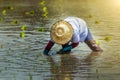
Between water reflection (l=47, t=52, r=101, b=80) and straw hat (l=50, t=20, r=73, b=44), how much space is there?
53cm

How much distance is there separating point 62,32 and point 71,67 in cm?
134

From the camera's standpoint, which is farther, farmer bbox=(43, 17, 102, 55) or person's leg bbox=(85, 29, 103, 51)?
person's leg bbox=(85, 29, 103, 51)

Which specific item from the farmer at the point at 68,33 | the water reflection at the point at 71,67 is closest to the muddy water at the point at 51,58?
the water reflection at the point at 71,67

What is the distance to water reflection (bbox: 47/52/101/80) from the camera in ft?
33.4

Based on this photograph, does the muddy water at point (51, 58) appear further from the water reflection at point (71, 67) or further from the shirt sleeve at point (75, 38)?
the shirt sleeve at point (75, 38)

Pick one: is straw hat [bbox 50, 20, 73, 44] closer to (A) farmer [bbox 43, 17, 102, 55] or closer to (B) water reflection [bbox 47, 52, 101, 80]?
(A) farmer [bbox 43, 17, 102, 55]

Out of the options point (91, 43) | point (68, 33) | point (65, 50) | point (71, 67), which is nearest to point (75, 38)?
point (68, 33)

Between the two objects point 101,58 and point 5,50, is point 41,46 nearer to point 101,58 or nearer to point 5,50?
point 5,50

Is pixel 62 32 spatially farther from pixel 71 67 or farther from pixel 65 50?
pixel 71 67

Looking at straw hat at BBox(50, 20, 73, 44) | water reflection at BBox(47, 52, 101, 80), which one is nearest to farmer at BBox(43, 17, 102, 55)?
straw hat at BBox(50, 20, 73, 44)

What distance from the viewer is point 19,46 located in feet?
45.9

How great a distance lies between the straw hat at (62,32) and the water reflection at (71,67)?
1.73 ft

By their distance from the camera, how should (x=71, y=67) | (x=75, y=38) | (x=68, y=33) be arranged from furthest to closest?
(x=75, y=38) → (x=68, y=33) → (x=71, y=67)

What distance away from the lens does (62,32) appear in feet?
39.9
